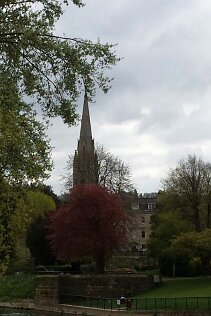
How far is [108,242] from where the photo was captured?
174 ft

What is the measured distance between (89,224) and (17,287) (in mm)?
11463

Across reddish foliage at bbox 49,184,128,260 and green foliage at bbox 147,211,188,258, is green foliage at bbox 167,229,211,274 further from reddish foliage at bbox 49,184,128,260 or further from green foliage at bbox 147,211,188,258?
reddish foliage at bbox 49,184,128,260

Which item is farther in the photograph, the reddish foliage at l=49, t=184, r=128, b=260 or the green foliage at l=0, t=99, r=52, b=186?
the reddish foliage at l=49, t=184, r=128, b=260

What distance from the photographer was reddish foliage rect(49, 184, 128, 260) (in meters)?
52.7

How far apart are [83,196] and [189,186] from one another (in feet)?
50.5

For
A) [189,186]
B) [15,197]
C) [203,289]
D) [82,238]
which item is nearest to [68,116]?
[15,197]

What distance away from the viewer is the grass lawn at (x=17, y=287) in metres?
56.4

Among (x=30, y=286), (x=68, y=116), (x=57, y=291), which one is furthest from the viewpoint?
(x=30, y=286)

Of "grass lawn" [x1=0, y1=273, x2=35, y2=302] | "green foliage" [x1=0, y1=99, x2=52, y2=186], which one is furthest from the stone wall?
"green foliage" [x1=0, y1=99, x2=52, y2=186]

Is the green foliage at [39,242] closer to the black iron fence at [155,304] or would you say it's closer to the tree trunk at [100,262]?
the tree trunk at [100,262]

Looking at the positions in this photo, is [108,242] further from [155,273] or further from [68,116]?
[68,116]

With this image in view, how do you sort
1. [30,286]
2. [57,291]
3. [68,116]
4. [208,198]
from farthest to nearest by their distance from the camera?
[208,198] < [30,286] < [57,291] < [68,116]

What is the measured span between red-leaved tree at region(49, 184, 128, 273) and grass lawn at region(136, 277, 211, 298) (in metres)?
5.62

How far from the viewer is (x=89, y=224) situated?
174 feet
